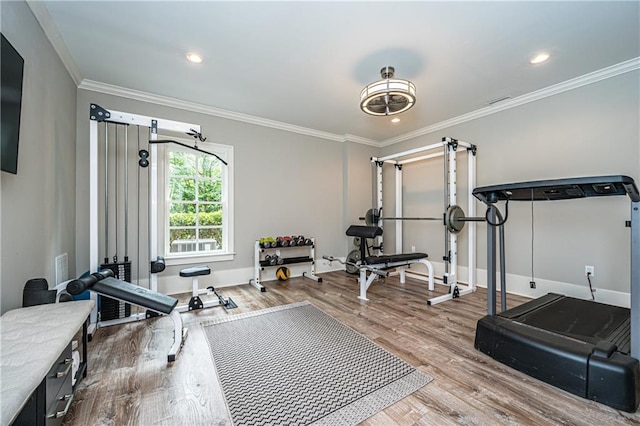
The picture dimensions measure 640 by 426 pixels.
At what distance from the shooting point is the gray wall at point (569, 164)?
2906mm

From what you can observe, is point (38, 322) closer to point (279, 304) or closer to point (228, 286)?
point (279, 304)

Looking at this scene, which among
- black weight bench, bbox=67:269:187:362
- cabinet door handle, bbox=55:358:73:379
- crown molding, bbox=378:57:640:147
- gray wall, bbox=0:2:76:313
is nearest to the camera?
cabinet door handle, bbox=55:358:73:379

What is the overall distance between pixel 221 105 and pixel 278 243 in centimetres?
232

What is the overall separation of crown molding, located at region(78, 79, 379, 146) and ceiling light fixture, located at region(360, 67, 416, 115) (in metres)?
2.18

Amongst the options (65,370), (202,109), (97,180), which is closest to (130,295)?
(65,370)

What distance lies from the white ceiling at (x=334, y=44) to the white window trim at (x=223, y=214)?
2.61 feet

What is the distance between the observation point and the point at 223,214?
4223mm

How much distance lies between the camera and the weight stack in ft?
8.92

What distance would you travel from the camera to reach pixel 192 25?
227cm

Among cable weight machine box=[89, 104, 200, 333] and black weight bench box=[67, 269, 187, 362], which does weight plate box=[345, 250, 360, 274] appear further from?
black weight bench box=[67, 269, 187, 362]

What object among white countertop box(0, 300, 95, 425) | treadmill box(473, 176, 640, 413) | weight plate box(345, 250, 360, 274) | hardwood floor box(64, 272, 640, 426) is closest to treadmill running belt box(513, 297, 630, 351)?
treadmill box(473, 176, 640, 413)

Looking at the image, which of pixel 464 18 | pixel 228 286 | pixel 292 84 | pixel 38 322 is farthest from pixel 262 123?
pixel 38 322

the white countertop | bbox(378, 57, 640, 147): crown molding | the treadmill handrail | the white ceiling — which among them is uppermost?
the white ceiling

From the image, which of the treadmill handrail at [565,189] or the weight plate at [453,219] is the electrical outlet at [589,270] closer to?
the weight plate at [453,219]
